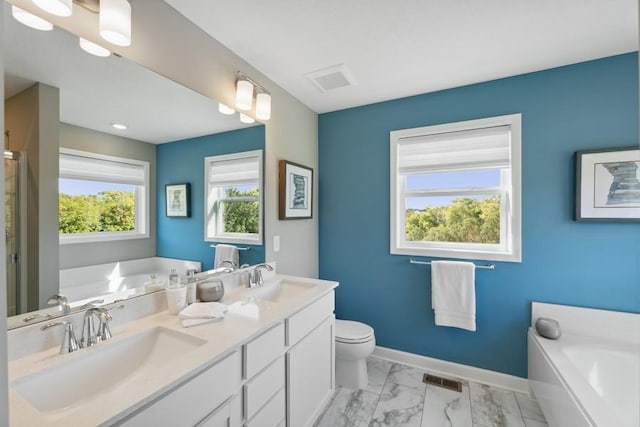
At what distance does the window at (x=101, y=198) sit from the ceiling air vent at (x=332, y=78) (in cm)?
131

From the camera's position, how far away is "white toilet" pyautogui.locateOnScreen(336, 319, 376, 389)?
2029 millimetres

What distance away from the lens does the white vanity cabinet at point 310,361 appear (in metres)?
1.46

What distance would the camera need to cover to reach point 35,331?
97 centimetres

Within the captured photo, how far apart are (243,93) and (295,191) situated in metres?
0.87

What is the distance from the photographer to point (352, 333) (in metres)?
2.11

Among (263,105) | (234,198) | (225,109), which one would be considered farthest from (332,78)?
(234,198)

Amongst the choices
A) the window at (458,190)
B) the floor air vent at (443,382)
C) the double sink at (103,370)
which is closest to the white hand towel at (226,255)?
the double sink at (103,370)

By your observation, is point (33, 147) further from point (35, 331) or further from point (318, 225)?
point (318, 225)

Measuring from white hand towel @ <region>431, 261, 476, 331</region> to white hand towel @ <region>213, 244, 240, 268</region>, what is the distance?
151 centimetres

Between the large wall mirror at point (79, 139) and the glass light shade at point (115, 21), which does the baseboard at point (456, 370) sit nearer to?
the large wall mirror at point (79, 139)

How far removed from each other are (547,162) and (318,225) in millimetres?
1890

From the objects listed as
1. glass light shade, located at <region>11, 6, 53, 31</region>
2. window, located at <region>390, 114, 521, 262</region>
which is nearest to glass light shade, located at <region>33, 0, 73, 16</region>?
glass light shade, located at <region>11, 6, 53, 31</region>

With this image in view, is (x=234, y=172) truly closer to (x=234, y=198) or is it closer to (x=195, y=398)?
(x=234, y=198)

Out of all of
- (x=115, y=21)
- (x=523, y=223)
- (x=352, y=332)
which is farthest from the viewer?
(x=352, y=332)
